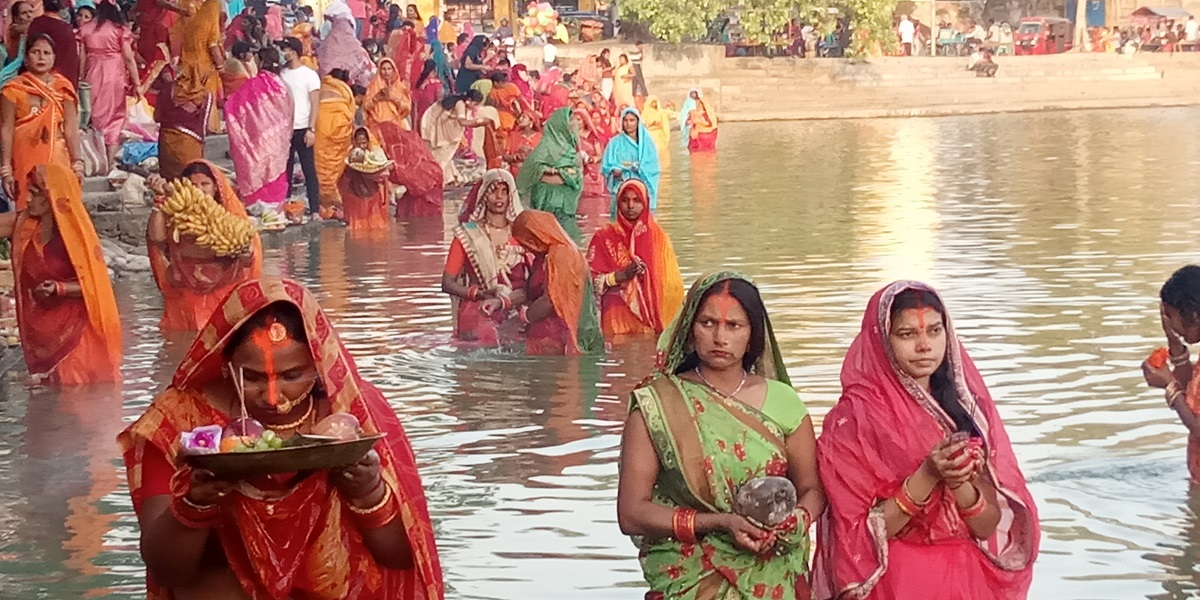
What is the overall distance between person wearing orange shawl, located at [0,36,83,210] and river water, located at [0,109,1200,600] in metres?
1.17

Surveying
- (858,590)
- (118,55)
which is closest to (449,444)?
(858,590)

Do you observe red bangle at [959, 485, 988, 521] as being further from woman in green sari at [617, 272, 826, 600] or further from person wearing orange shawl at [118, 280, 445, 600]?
person wearing orange shawl at [118, 280, 445, 600]

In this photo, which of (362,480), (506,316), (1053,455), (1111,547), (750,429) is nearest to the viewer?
(362,480)

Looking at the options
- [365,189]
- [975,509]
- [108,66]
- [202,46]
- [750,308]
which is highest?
[750,308]

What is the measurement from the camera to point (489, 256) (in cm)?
1083

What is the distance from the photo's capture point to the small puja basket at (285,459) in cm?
349

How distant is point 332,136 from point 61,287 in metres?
9.76

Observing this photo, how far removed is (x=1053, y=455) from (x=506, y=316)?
3807 millimetres

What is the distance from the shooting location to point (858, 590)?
470 centimetres

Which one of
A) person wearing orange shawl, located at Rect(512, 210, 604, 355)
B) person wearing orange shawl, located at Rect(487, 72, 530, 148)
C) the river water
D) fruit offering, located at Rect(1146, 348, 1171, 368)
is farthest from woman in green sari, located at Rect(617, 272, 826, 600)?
person wearing orange shawl, located at Rect(487, 72, 530, 148)

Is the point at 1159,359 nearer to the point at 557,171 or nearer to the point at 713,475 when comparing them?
the point at 713,475

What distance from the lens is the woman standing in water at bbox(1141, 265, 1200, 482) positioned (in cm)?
666

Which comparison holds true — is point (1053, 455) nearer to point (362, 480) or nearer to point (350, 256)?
point (362, 480)

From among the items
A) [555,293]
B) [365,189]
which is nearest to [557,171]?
[365,189]
